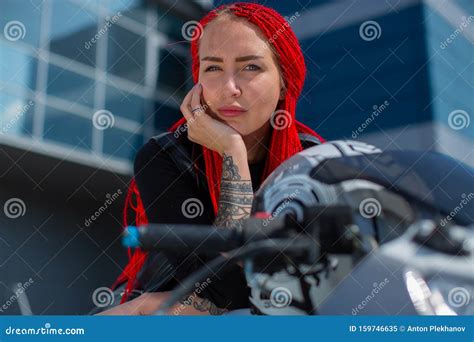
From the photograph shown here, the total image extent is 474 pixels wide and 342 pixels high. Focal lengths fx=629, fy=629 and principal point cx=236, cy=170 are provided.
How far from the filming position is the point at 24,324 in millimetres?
1885

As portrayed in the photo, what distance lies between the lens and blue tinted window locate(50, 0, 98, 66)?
3.73m

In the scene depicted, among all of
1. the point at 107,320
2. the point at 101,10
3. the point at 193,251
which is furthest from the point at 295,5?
the point at 193,251

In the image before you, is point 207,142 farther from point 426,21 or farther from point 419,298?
point 426,21

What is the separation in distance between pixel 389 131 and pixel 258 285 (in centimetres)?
123

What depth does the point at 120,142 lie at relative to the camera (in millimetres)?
5227

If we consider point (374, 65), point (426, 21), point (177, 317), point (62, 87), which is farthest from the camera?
point (62, 87)

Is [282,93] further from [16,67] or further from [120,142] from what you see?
[120,142]

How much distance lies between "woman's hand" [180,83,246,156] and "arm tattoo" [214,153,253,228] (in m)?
0.04

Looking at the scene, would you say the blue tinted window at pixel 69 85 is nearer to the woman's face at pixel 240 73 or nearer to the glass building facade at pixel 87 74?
the glass building facade at pixel 87 74

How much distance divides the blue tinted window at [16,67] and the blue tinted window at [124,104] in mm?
613

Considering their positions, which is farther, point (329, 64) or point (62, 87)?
point (62, 87)

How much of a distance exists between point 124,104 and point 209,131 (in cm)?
374

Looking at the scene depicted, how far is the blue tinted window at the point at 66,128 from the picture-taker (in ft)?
Result: 16.9

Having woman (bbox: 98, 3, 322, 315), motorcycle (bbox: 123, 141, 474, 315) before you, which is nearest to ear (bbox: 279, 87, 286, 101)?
woman (bbox: 98, 3, 322, 315)
